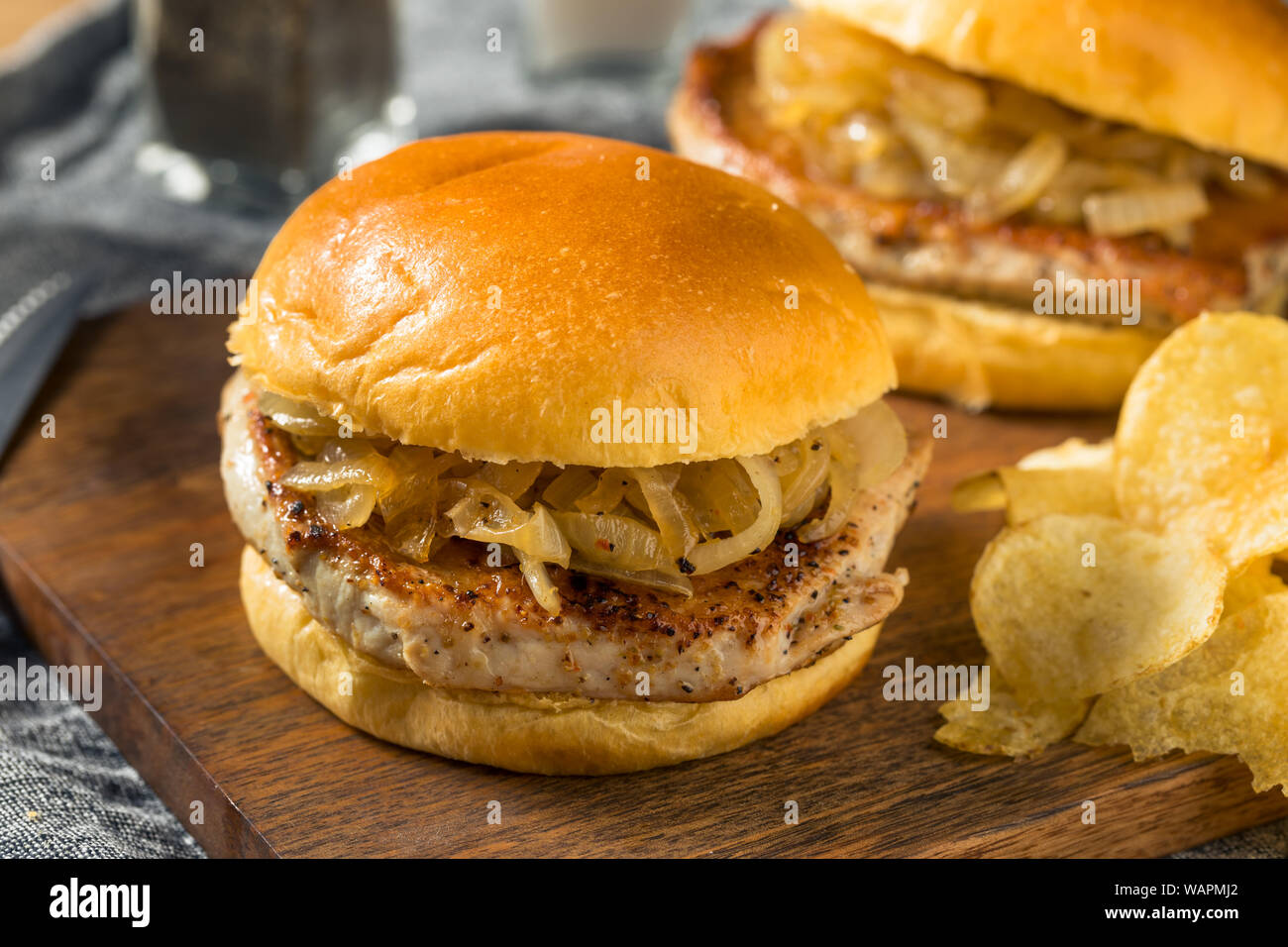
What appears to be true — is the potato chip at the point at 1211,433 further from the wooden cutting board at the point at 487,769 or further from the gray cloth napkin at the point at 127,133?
the gray cloth napkin at the point at 127,133

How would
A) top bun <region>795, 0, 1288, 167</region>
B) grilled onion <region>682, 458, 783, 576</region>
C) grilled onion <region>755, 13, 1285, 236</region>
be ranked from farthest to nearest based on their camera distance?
grilled onion <region>755, 13, 1285, 236</region>
top bun <region>795, 0, 1288, 167</region>
grilled onion <region>682, 458, 783, 576</region>

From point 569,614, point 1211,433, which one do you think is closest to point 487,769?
point 569,614

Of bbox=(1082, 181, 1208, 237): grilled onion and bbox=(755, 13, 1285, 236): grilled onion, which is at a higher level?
bbox=(755, 13, 1285, 236): grilled onion

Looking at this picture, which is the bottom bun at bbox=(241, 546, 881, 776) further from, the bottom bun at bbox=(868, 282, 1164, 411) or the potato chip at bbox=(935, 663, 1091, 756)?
the bottom bun at bbox=(868, 282, 1164, 411)

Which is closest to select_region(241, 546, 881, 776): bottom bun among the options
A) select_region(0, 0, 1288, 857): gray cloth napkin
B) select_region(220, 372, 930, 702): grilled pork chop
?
select_region(220, 372, 930, 702): grilled pork chop

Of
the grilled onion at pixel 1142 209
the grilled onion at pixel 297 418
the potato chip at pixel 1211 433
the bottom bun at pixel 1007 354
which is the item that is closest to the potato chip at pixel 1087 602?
the potato chip at pixel 1211 433
